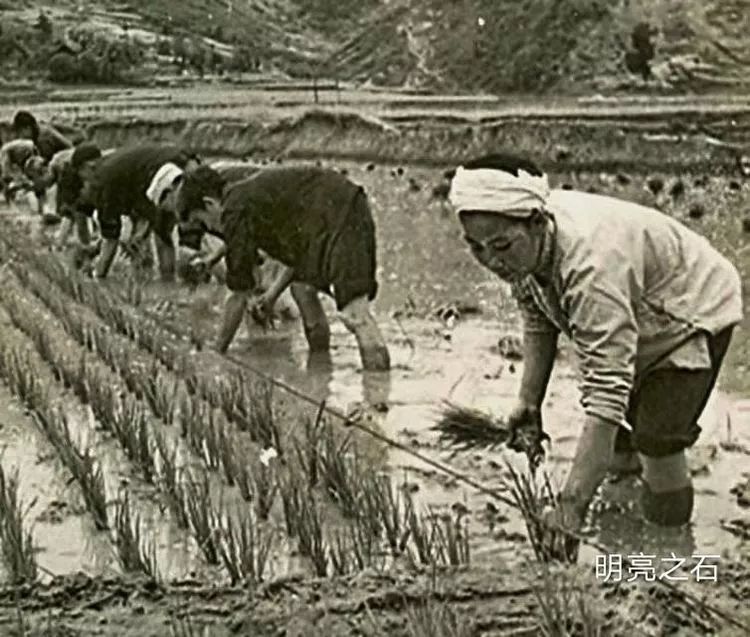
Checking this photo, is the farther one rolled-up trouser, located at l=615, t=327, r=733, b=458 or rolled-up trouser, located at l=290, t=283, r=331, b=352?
rolled-up trouser, located at l=290, t=283, r=331, b=352

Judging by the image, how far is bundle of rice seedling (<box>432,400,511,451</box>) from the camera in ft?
7.65

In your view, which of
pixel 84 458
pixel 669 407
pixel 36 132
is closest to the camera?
pixel 669 407

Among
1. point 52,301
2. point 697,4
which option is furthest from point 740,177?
point 52,301

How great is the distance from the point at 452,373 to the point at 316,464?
0.25 metres

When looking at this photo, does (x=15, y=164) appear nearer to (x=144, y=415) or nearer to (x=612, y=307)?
(x=144, y=415)

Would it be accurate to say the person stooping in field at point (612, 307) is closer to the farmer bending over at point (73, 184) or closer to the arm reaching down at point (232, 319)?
the arm reaching down at point (232, 319)

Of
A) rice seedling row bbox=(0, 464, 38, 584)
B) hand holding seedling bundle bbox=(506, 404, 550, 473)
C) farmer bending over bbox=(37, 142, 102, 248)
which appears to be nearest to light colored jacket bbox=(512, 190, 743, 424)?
hand holding seedling bundle bbox=(506, 404, 550, 473)

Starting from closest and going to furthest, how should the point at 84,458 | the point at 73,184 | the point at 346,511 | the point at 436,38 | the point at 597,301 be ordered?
the point at 597,301
the point at 346,511
the point at 84,458
the point at 436,38
the point at 73,184

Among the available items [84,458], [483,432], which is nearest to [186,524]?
[84,458]

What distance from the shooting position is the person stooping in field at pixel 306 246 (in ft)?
8.58

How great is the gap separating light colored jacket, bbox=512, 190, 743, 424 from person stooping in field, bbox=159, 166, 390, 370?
45 cm

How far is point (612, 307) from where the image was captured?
2.06m

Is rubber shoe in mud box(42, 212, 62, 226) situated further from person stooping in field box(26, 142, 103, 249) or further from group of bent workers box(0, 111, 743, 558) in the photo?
group of bent workers box(0, 111, 743, 558)

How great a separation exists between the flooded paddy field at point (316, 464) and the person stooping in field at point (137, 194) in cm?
6
